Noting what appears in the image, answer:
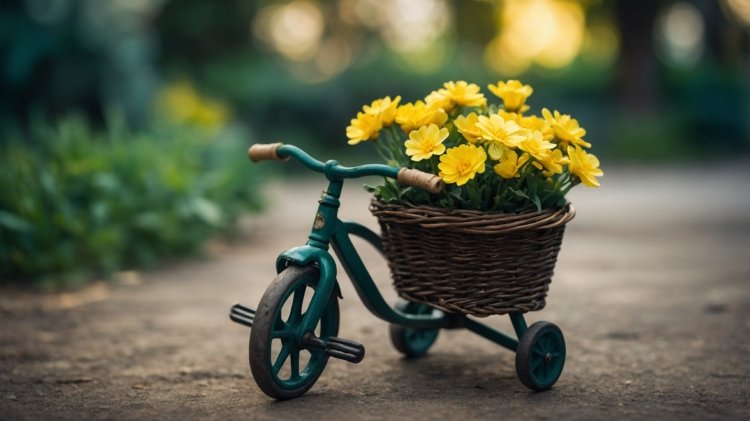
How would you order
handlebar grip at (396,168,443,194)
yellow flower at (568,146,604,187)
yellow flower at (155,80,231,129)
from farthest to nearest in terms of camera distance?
yellow flower at (155,80,231,129) → yellow flower at (568,146,604,187) → handlebar grip at (396,168,443,194)

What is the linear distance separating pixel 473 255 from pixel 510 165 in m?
0.34

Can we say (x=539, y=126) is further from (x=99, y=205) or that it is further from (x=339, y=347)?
(x=99, y=205)

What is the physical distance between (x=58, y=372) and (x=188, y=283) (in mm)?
1758

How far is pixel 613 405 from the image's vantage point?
8.87ft

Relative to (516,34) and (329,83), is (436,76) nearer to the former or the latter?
(329,83)

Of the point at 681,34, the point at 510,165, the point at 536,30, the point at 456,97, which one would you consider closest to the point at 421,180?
the point at 510,165

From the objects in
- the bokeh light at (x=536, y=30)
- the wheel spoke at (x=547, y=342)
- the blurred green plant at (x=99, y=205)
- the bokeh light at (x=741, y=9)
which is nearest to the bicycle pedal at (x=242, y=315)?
the wheel spoke at (x=547, y=342)

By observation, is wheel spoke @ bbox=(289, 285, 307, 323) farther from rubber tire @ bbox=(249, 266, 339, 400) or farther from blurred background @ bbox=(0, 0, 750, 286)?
blurred background @ bbox=(0, 0, 750, 286)

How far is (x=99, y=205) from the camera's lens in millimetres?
4953

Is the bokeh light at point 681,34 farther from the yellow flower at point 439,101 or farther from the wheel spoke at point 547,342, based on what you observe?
the wheel spoke at point 547,342

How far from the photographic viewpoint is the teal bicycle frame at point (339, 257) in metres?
2.73

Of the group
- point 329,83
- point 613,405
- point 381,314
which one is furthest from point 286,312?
point 329,83

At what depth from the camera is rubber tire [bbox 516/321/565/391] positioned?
9.25ft

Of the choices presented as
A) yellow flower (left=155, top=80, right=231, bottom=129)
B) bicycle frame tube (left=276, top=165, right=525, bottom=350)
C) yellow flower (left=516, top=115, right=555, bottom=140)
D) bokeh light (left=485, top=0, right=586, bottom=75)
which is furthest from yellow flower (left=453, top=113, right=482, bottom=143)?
bokeh light (left=485, top=0, right=586, bottom=75)
